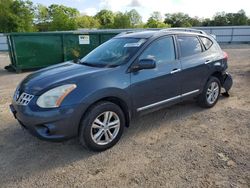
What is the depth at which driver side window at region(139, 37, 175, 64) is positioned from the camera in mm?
3916

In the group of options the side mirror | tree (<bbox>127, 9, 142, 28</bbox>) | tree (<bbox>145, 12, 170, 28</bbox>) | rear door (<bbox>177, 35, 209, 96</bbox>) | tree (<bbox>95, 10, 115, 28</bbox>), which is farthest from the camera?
tree (<bbox>95, 10, 115, 28</bbox>)

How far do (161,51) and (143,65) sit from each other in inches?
26.1

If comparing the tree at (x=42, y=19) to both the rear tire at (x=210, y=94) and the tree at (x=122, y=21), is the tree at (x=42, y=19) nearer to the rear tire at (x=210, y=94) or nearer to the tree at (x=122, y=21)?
the tree at (x=122, y=21)

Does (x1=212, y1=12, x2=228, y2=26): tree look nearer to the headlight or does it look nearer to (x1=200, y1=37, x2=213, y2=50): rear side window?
(x1=200, y1=37, x2=213, y2=50): rear side window

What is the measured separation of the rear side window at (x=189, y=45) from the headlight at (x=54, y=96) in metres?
2.27

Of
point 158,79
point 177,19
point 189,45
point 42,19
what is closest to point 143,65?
point 158,79

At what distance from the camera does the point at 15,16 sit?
129ft

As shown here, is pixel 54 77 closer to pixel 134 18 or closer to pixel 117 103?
pixel 117 103

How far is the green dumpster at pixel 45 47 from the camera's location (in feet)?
33.4

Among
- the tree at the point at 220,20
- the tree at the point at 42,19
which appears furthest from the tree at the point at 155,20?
the tree at the point at 42,19

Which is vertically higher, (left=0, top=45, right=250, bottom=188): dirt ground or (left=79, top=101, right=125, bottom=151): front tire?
(left=79, top=101, right=125, bottom=151): front tire

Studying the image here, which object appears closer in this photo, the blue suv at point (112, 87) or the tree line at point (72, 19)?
the blue suv at point (112, 87)

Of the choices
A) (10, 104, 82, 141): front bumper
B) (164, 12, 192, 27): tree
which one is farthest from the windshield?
(164, 12, 192, 27): tree

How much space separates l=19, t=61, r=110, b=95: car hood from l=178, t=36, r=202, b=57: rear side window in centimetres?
169
